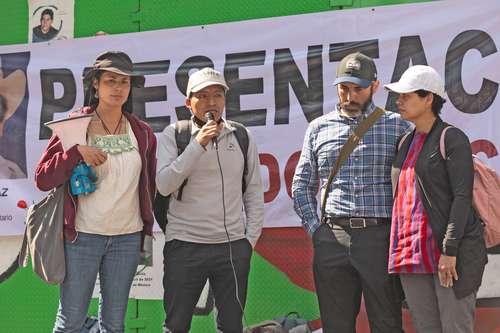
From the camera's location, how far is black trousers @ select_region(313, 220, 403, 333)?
3.56m

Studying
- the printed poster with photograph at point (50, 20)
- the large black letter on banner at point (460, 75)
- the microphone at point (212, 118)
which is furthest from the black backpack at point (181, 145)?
the printed poster with photograph at point (50, 20)

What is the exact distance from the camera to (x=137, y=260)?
372cm

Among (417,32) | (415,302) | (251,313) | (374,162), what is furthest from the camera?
(251,313)

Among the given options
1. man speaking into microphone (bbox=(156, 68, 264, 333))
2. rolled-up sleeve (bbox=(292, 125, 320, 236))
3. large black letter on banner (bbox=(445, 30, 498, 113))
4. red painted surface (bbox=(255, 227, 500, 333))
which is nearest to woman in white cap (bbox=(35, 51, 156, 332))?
man speaking into microphone (bbox=(156, 68, 264, 333))

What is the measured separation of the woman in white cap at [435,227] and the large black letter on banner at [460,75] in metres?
1.03

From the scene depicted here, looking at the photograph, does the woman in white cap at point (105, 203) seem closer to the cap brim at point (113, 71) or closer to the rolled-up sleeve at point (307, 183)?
the cap brim at point (113, 71)

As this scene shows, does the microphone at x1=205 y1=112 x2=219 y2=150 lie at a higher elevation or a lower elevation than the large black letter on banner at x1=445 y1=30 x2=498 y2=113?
lower

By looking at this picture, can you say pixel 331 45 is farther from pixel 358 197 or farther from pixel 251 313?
pixel 251 313

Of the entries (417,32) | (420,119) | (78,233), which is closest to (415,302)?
(420,119)

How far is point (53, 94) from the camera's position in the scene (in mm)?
5547

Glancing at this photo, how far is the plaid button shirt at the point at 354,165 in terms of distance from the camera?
3645mm

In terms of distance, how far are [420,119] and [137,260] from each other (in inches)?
61.2

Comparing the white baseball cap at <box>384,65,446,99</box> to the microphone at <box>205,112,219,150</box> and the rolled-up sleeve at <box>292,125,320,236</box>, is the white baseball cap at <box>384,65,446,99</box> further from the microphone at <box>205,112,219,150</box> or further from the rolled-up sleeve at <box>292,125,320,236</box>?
the microphone at <box>205,112,219,150</box>

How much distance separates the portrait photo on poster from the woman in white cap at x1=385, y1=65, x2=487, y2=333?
3.16 meters
